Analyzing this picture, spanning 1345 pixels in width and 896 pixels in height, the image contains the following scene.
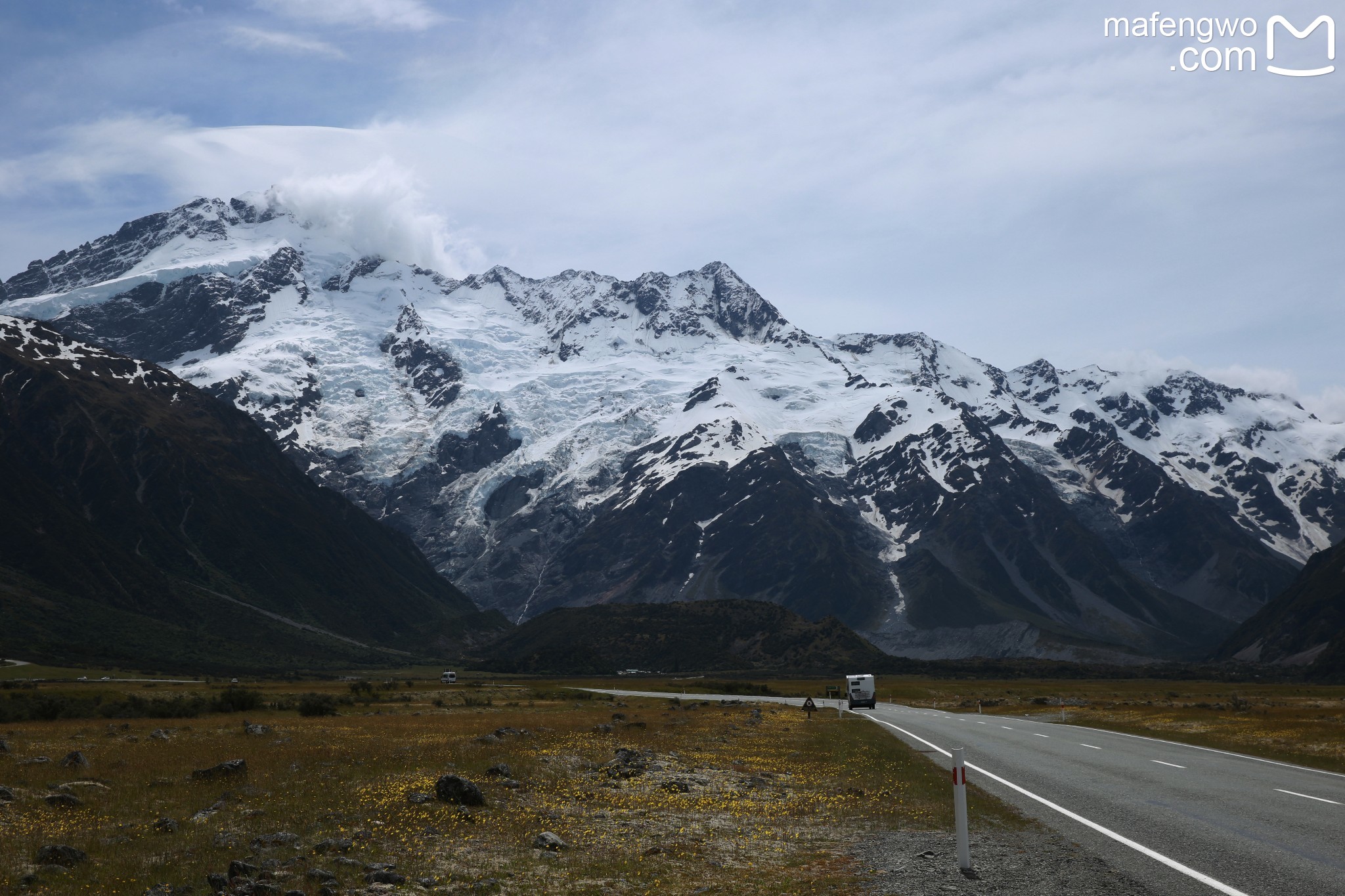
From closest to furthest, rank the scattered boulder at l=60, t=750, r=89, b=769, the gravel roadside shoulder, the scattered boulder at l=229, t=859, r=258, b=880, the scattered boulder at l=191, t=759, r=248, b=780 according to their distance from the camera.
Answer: the gravel roadside shoulder → the scattered boulder at l=229, t=859, r=258, b=880 → the scattered boulder at l=191, t=759, r=248, b=780 → the scattered boulder at l=60, t=750, r=89, b=769

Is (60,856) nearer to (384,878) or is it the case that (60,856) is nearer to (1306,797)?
(384,878)

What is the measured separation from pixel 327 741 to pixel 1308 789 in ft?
110

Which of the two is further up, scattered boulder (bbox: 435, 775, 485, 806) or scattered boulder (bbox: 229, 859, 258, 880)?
scattered boulder (bbox: 229, 859, 258, 880)

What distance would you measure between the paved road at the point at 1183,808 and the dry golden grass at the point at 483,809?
198 cm

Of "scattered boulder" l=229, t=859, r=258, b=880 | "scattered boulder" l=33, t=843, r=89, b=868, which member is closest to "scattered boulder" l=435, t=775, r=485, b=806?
"scattered boulder" l=229, t=859, r=258, b=880

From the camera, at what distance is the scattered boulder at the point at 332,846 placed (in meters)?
20.2

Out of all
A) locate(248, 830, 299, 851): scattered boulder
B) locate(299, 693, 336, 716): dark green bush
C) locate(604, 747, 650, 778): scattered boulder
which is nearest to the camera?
locate(248, 830, 299, 851): scattered boulder

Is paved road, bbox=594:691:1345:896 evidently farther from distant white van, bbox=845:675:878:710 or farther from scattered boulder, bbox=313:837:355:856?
distant white van, bbox=845:675:878:710

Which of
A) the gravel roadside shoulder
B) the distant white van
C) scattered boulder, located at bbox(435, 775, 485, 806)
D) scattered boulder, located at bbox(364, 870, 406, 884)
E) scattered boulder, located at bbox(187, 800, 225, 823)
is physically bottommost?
the distant white van

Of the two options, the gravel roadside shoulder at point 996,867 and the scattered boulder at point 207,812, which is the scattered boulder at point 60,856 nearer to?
the scattered boulder at point 207,812

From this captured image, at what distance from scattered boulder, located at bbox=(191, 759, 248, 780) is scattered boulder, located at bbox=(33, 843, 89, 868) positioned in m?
10.1

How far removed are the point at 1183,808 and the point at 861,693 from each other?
5925cm

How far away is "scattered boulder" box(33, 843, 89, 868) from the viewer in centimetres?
1908

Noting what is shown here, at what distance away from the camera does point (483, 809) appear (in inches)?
985
